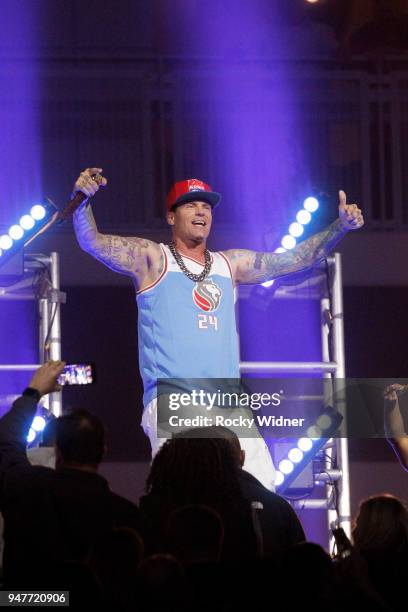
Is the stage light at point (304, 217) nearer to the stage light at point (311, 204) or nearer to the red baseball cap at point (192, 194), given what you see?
the stage light at point (311, 204)

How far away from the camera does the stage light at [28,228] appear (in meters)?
6.02

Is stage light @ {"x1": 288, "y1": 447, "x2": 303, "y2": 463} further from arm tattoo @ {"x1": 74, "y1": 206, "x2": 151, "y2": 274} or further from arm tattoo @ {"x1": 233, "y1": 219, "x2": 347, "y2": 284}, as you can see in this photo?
arm tattoo @ {"x1": 74, "y1": 206, "x2": 151, "y2": 274}

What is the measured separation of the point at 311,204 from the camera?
6.47 m

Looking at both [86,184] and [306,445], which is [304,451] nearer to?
[306,445]

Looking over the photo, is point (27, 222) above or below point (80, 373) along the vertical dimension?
above

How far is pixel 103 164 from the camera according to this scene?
357 inches

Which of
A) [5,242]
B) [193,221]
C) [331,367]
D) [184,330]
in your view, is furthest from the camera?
[331,367]

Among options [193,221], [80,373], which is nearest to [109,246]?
[193,221]

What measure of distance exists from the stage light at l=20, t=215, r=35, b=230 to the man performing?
44cm

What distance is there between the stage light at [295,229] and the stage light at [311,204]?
0.39 ft

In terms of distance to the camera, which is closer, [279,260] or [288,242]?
[279,260]

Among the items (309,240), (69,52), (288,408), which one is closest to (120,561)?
(309,240)

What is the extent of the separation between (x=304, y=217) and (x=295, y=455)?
4.20 ft

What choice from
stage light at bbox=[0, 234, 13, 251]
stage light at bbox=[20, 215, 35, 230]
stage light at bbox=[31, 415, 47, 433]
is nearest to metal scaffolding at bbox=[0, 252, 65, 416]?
stage light at bbox=[31, 415, 47, 433]
